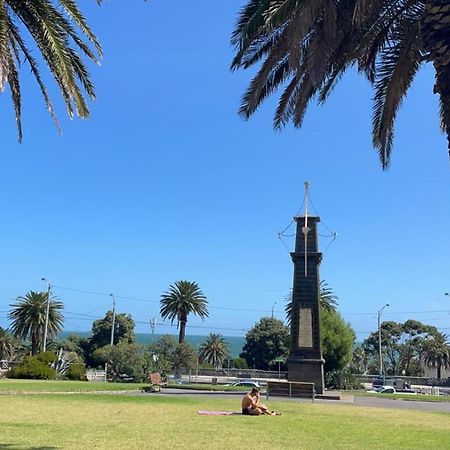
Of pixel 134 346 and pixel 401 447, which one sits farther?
pixel 134 346

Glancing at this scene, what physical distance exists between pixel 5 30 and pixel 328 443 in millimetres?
9546

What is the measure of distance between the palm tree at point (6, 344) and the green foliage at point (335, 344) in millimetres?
41864

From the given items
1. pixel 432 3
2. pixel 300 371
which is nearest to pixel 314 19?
pixel 432 3

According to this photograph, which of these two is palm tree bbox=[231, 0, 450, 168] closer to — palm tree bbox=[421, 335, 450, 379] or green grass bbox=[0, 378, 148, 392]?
green grass bbox=[0, 378, 148, 392]

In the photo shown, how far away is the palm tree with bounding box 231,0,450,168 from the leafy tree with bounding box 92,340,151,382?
3071 centimetres

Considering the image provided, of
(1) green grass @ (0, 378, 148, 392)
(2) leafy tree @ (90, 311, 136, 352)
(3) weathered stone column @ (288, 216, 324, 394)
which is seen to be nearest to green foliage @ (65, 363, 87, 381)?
(1) green grass @ (0, 378, 148, 392)

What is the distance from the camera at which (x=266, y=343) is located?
78.4 metres

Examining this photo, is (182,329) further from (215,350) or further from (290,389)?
(290,389)

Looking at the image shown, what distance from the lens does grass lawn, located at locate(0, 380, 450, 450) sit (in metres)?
10.2

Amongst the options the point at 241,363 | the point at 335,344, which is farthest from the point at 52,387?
the point at 241,363

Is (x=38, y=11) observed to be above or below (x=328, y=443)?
above

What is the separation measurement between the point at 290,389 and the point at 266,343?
5468 centimetres

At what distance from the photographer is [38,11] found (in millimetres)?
11133

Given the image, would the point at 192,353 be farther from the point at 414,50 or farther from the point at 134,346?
the point at 414,50
